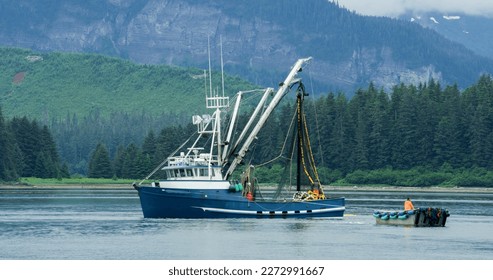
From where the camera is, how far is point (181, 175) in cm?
11250

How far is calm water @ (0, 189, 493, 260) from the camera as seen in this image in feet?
276

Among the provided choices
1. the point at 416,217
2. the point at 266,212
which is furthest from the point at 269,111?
the point at 416,217

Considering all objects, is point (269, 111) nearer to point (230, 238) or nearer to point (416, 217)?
point (416, 217)

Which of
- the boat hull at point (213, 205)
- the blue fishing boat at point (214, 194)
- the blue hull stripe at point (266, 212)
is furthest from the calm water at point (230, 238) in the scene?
the blue fishing boat at point (214, 194)

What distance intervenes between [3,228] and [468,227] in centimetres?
4329

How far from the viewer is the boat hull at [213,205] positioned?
365 ft

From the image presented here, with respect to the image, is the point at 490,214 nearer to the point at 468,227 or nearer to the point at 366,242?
the point at 468,227

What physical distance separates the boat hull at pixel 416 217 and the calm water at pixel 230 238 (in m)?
1.22

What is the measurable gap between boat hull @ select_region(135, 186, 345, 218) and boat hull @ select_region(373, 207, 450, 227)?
19.4ft

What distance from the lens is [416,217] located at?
113625 mm

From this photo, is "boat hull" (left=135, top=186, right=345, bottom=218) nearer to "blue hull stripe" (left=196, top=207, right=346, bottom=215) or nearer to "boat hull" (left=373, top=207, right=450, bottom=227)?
"blue hull stripe" (left=196, top=207, right=346, bottom=215)

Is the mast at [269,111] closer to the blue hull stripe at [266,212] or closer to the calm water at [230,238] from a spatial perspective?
the blue hull stripe at [266,212]

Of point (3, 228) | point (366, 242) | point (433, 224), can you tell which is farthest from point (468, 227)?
point (3, 228)

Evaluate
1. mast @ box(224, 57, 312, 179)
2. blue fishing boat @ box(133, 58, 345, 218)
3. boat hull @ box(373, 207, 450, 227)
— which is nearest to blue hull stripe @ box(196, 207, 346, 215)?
blue fishing boat @ box(133, 58, 345, 218)
